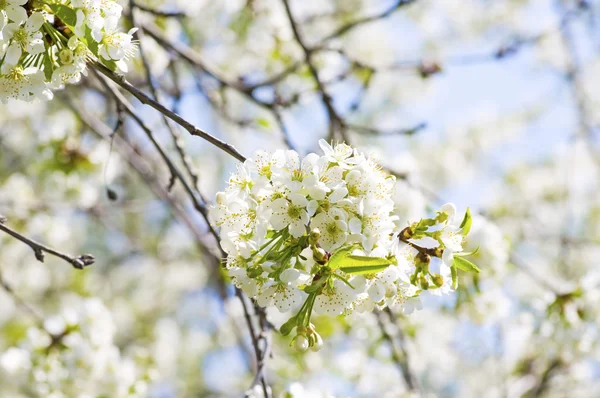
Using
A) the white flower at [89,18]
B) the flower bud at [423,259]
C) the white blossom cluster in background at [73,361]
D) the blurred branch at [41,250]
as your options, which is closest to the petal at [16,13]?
the white flower at [89,18]

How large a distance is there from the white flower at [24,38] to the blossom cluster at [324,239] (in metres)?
0.51

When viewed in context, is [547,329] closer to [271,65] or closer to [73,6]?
[271,65]

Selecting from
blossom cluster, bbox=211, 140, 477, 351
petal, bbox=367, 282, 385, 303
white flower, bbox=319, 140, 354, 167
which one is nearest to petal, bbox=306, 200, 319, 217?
blossom cluster, bbox=211, 140, 477, 351

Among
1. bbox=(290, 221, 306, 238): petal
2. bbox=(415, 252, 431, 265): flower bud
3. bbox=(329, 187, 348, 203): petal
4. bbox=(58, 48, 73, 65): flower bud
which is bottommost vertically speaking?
bbox=(415, 252, 431, 265): flower bud

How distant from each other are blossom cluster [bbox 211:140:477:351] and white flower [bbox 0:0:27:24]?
0.55 meters

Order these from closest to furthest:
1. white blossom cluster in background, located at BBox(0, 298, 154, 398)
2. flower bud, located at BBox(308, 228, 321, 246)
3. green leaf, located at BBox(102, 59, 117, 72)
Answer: flower bud, located at BBox(308, 228, 321, 246) < green leaf, located at BBox(102, 59, 117, 72) < white blossom cluster in background, located at BBox(0, 298, 154, 398)

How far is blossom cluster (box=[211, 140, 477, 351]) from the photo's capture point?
1264 millimetres

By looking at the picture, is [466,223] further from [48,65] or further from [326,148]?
[48,65]

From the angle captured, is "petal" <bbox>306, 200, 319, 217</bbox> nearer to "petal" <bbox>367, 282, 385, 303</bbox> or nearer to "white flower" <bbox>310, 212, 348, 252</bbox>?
"white flower" <bbox>310, 212, 348, 252</bbox>

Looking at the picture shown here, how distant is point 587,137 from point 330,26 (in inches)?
95.5

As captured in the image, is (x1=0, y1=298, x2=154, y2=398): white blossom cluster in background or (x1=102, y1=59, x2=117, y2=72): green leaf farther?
(x1=0, y1=298, x2=154, y2=398): white blossom cluster in background

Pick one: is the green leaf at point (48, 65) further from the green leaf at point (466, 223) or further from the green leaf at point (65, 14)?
the green leaf at point (466, 223)

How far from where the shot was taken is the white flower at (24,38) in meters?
1.26

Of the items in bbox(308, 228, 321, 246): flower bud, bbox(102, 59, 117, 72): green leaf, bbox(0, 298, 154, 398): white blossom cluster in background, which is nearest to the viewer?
bbox(308, 228, 321, 246): flower bud
